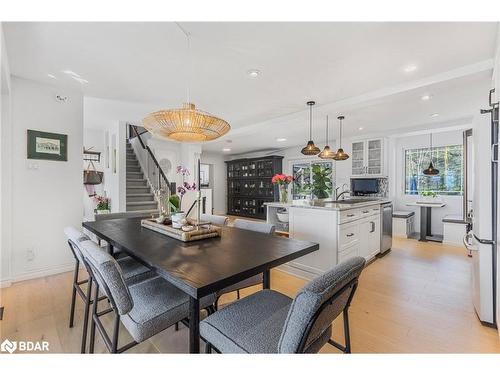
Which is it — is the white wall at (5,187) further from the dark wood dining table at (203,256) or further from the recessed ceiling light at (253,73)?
the recessed ceiling light at (253,73)

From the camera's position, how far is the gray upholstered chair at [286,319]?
0.90 m

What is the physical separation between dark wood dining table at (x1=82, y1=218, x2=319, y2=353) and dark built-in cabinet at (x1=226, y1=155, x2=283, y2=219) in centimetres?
586

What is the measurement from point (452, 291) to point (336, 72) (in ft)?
8.94

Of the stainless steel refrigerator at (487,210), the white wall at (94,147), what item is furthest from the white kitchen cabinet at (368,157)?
the white wall at (94,147)

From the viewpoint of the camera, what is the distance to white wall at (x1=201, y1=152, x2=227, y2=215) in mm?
9188

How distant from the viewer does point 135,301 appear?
139 cm

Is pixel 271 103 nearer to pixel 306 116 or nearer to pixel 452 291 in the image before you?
pixel 306 116

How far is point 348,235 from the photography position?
9.69 ft

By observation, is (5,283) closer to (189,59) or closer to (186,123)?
(186,123)

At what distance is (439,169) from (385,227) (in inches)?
106

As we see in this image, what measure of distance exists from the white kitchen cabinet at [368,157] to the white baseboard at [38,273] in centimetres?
594

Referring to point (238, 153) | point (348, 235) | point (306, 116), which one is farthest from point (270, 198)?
point (348, 235)

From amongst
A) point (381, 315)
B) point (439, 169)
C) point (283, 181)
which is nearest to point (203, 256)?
point (381, 315)

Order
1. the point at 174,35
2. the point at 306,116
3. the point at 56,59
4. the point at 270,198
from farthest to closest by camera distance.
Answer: the point at 270,198
the point at 306,116
the point at 56,59
the point at 174,35
